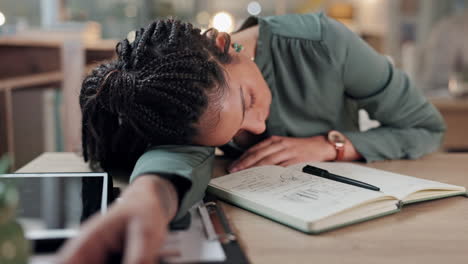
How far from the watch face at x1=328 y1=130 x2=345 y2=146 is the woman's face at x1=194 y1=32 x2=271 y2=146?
0.21 m

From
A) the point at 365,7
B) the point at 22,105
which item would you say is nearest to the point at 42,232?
the point at 22,105

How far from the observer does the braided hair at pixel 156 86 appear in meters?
0.76

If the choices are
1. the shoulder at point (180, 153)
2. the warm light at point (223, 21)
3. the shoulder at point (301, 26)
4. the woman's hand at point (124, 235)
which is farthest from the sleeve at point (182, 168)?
the warm light at point (223, 21)

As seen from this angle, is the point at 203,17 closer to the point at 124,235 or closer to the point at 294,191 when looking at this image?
the point at 294,191

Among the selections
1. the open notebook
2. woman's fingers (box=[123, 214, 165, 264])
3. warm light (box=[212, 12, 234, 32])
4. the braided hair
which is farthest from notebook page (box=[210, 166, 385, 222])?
warm light (box=[212, 12, 234, 32])

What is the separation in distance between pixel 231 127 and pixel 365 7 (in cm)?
425

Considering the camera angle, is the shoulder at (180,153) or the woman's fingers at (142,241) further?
the shoulder at (180,153)

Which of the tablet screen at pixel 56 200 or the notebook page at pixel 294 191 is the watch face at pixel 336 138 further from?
the tablet screen at pixel 56 200

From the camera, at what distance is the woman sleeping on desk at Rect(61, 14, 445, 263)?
0.57m

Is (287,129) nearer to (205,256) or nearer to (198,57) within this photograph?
(198,57)

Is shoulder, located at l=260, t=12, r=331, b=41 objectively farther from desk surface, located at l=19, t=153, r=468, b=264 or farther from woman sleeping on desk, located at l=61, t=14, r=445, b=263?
desk surface, located at l=19, t=153, r=468, b=264

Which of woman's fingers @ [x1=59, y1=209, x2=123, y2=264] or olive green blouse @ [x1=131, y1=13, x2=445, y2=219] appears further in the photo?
olive green blouse @ [x1=131, y1=13, x2=445, y2=219]

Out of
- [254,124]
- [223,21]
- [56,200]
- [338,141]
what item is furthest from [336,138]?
[223,21]

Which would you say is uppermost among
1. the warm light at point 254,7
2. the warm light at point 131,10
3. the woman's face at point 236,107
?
the warm light at point 254,7
